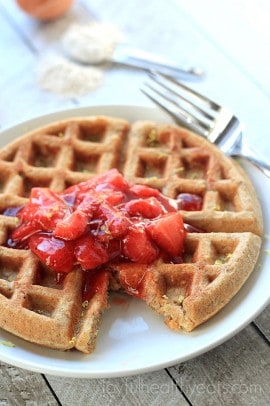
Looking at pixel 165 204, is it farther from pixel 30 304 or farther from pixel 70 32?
pixel 70 32

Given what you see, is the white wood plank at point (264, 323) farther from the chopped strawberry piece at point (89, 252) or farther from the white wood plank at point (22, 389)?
the white wood plank at point (22, 389)

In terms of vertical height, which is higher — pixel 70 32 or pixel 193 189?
pixel 193 189

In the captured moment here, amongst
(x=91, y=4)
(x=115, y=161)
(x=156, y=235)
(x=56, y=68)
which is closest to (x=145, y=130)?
(x=115, y=161)

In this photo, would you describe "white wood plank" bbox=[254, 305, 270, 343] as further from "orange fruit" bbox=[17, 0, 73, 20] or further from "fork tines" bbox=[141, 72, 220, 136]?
"orange fruit" bbox=[17, 0, 73, 20]

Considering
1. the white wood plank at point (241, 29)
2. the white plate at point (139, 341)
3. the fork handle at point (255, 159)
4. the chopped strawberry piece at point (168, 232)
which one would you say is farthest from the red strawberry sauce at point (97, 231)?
the white wood plank at point (241, 29)

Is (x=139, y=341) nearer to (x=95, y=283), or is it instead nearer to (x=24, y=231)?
(x=95, y=283)

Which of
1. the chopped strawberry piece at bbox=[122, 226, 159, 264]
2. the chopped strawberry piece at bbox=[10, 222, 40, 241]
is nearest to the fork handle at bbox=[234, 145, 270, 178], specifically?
the chopped strawberry piece at bbox=[122, 226, 159, 264]
